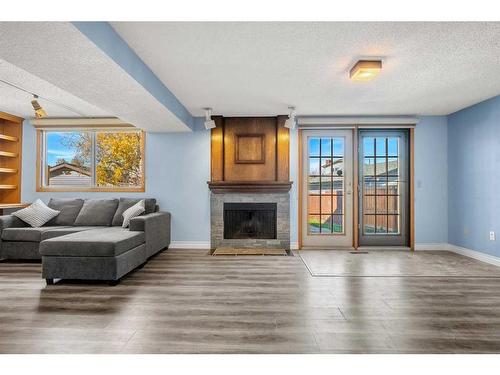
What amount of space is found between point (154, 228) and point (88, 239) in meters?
1.20

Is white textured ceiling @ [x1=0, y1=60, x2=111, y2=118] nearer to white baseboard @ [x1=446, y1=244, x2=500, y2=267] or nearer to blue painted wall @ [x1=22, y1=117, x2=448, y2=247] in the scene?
blue painted wall @ [x1=22, y1=117, x2=448, y2=247]

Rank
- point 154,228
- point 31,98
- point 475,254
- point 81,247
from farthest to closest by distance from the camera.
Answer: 1. point 475,254
2. point 154,228
3. point 31,98
4. point 81,247

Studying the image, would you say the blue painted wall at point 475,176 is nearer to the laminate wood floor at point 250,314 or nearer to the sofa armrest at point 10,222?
the laminate wood floor at point 250,314

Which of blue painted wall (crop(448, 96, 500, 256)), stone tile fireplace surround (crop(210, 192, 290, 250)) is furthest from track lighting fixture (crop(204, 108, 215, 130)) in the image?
blue painted wall (crop(448, 96, 500, 256))

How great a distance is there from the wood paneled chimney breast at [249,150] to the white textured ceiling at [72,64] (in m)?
1.57

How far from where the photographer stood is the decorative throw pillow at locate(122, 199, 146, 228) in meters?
4.81

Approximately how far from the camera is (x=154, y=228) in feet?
15.2

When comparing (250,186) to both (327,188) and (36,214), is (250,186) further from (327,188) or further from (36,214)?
(36,214)

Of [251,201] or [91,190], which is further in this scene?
[91,190]

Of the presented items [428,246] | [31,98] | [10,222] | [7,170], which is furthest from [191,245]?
[428,246]

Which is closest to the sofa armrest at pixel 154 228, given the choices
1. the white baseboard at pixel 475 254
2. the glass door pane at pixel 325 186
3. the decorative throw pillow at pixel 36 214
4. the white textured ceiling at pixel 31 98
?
the decorative throw pillow at pixel 36 214

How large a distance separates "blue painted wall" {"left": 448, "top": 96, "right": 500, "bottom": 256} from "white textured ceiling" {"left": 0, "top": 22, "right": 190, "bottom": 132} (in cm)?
454

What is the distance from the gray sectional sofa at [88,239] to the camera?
3.42m

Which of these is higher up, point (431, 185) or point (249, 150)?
point (249, 150)
